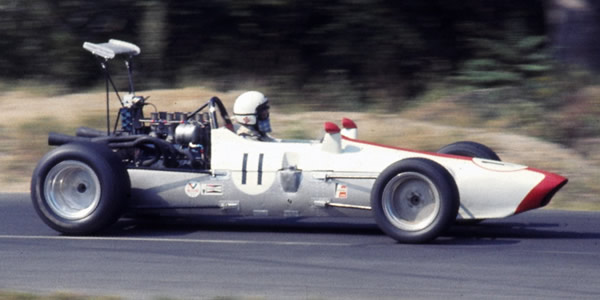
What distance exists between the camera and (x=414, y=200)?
8.30m

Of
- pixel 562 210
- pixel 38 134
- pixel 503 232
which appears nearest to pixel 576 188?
pixel 562 210

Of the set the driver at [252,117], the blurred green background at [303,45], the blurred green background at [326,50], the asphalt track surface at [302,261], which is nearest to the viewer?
the asphalt track surface at [302,261]

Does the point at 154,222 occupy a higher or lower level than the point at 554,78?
lower

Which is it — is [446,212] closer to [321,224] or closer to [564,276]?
[564,276]

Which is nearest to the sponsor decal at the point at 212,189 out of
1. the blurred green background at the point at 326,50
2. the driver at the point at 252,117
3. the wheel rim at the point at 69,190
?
the driver at the point at 252,117

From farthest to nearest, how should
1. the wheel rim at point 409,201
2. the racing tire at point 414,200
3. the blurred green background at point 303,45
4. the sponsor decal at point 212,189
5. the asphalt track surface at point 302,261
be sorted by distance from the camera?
the blurred green background at point 303,45, the sponsor decal at point 212,189, the wheel rim at point 409,201, the racing tire at point 414,200, the asphalt track surface at point 302,261

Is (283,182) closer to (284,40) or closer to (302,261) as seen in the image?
(302,261)

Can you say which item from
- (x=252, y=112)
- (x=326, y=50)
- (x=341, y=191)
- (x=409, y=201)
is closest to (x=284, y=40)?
(x=326, y=50)

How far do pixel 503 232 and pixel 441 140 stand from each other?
15.1 feet

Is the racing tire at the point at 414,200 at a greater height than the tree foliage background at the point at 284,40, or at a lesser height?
lesser

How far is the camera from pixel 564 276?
7094mm

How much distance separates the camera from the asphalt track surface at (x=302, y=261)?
21.8 ft

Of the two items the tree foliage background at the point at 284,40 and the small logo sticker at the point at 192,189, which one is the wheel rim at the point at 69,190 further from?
the tree foliage background at the point at 284,40

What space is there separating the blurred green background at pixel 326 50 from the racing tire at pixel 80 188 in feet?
19.9
